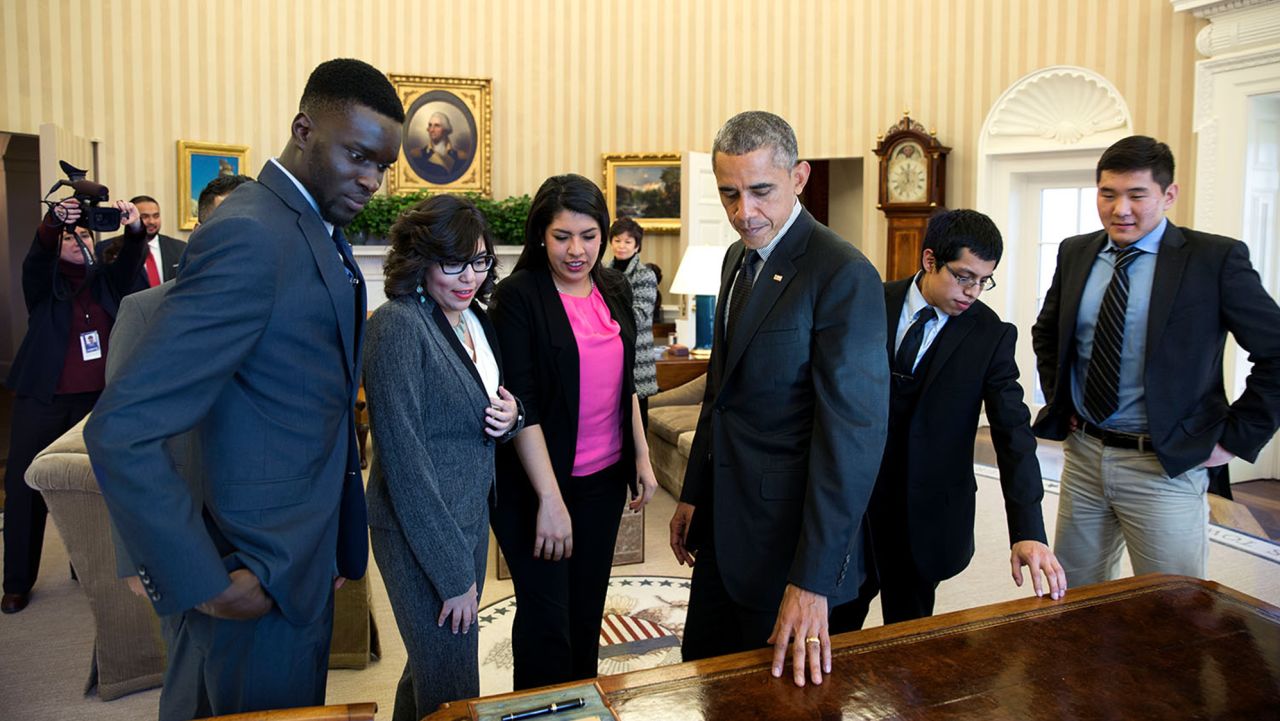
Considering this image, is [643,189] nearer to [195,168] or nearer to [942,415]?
[195,168]

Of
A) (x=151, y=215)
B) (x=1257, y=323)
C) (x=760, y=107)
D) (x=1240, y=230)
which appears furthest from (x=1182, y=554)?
(x=760, y=107)

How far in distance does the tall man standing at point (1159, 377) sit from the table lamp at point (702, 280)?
13.0ft

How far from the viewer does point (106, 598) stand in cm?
336

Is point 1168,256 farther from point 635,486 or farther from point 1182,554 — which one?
A: point 635,486

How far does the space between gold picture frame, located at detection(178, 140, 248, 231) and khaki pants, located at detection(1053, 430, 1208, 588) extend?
816 cm

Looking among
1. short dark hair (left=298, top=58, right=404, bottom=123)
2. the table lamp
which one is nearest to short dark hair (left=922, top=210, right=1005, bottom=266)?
short dark hair (left=298, top=58, right=404, bottom=123)

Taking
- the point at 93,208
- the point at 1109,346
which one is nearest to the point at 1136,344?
the point at 1109,346

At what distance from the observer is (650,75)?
10.3 m

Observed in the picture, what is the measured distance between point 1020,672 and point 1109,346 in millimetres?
1619

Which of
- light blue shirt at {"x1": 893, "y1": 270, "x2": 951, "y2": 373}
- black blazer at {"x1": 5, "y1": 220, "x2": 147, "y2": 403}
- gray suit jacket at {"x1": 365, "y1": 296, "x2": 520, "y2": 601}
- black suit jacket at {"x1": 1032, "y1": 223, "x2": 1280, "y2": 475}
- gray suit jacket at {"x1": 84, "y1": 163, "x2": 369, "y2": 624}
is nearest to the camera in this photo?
gray suit jacket at {"x1": 84, "y1": 163, "x2": 369, "y2": 624}

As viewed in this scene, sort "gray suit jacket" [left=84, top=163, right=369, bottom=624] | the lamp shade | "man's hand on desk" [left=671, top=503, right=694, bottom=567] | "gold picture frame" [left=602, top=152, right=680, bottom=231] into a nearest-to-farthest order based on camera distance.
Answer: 1. "gray suit jacket" [left=84, top=163, right=369, bottom=624]
2. "man's hand on desk" [left=671, top=503, right=694, bottom=567]
3. the lamp shade
4. "gold picture frame" [left=602, top=152, right=680, bottom=231]

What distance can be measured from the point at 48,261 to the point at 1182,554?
465 centimetres

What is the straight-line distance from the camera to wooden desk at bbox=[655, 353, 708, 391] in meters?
6.96

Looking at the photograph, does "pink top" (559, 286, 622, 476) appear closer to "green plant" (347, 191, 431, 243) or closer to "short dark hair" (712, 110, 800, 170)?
"short dark hair" (712, 110, 800, 170)
